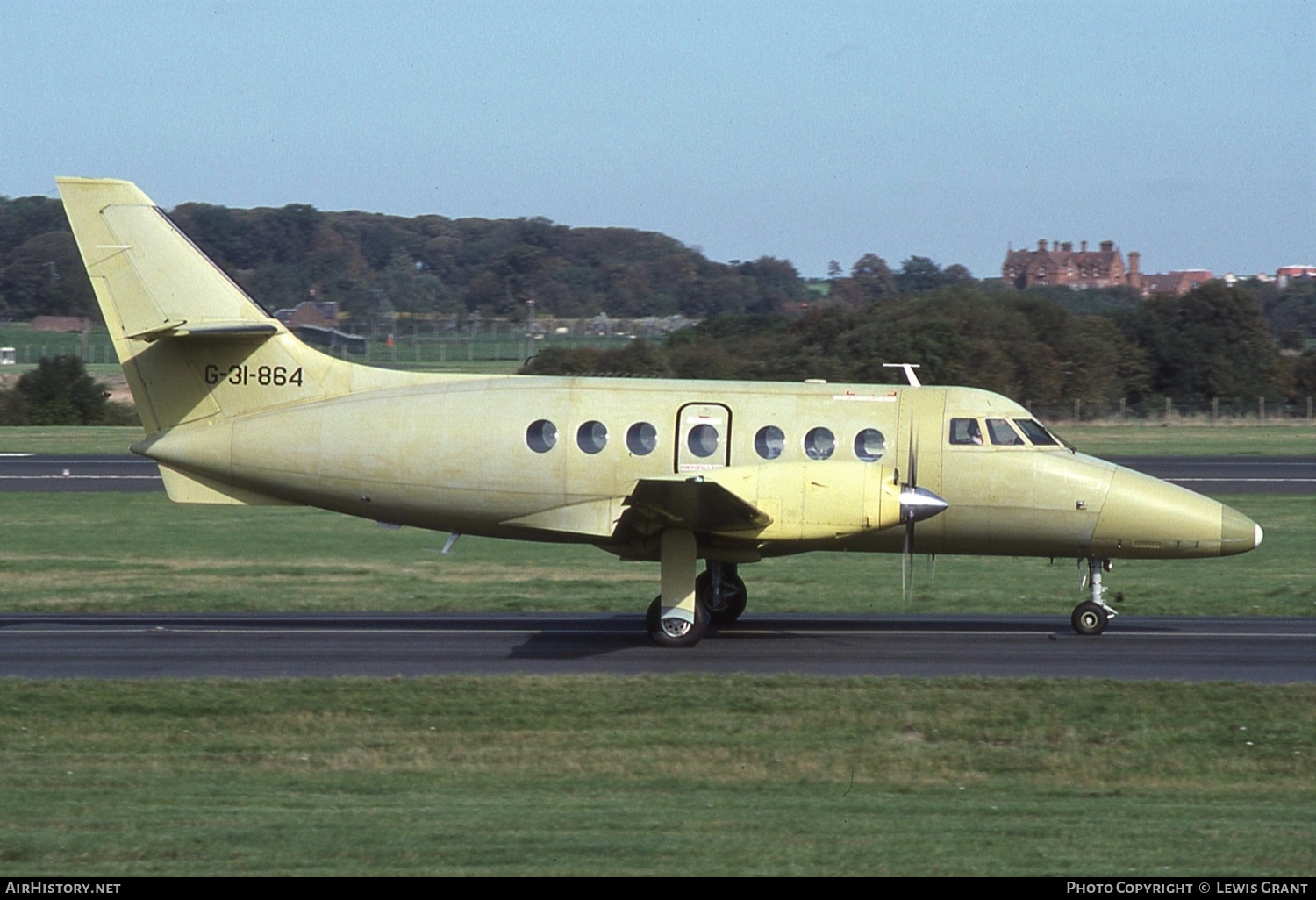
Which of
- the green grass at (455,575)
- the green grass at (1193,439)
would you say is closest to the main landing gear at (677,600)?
the green grass at (455,575)

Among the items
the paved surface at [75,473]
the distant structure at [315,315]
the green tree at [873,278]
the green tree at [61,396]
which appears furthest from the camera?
the green tree at [873,278]

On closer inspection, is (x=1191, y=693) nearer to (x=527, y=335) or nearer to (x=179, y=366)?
(x=179, y=366)

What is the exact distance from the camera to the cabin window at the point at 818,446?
17672mm

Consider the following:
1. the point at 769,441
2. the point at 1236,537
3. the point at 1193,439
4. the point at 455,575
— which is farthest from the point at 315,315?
the point at 1236,537

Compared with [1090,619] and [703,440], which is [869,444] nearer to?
[703,440]

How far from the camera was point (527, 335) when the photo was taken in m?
81.2

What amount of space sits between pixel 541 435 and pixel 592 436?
2.05 feet

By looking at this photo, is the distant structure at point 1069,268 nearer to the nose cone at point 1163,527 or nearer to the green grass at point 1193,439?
the green grass at point 1193,439

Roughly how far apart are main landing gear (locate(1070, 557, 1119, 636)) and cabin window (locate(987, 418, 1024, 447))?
1.76 metres

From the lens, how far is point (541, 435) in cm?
1780

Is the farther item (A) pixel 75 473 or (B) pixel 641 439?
(A) pixel 75 473

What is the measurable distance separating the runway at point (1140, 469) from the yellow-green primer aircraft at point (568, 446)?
20.6 m

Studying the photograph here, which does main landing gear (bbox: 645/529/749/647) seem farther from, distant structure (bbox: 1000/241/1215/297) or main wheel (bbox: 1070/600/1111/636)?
distant structure (bbox: 1000/241/1215/297)

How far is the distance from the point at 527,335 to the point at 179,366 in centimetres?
6273
